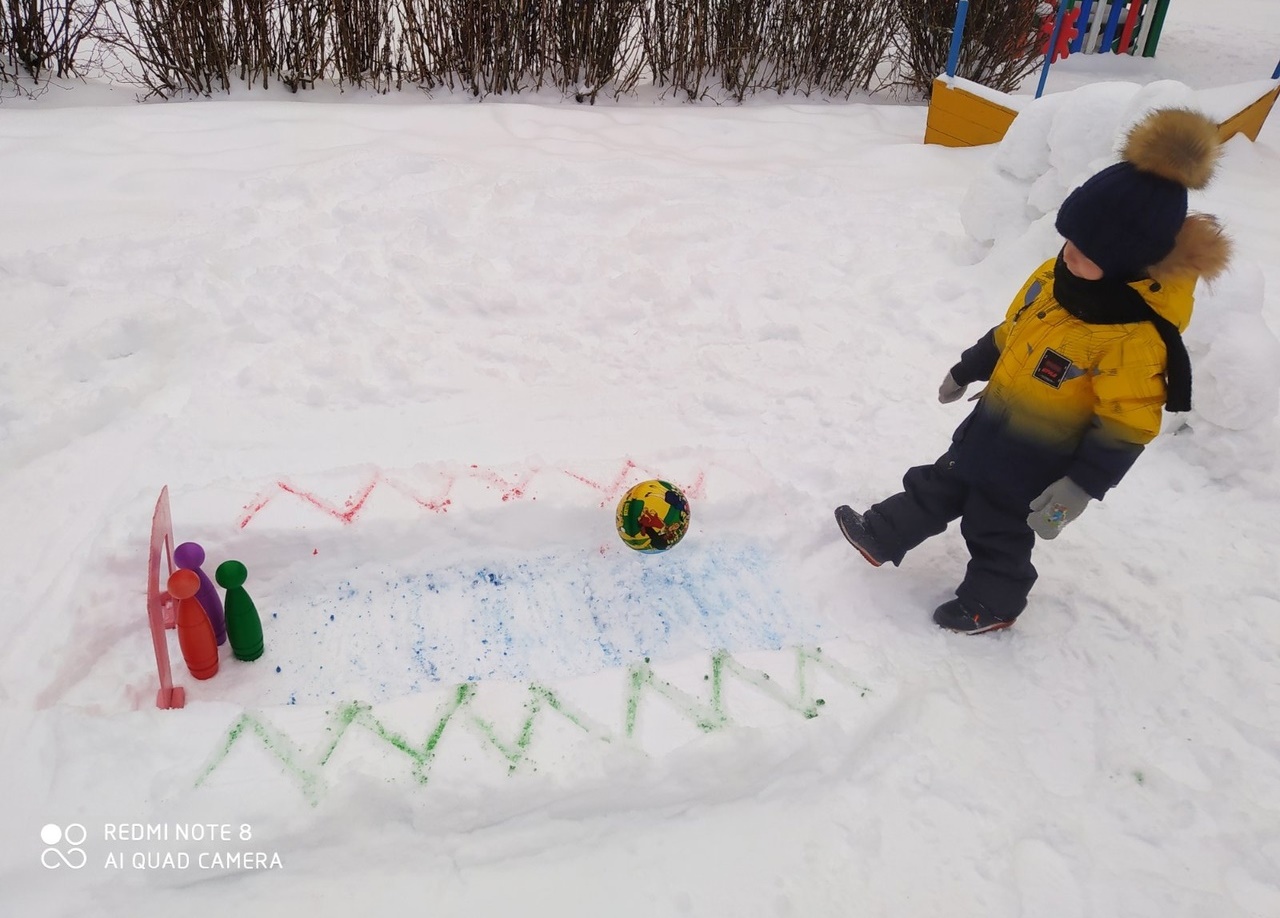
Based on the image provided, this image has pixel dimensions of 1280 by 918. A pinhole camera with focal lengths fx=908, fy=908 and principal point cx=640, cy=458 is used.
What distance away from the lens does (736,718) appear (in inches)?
84.7

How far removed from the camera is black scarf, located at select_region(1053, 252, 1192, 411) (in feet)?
6.31

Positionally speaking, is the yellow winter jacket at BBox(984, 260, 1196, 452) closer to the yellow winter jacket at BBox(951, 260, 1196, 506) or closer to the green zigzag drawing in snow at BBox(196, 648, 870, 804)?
the yellow winter jacket at BBox(951, 260, 1196, 506)

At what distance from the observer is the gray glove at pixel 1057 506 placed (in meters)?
2.07

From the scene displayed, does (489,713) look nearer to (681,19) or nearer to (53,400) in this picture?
(53,400)

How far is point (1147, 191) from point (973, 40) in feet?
17.7

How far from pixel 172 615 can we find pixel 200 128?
3491 mm

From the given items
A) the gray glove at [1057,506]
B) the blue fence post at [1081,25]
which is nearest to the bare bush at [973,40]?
the blue fence post at [1081,25]

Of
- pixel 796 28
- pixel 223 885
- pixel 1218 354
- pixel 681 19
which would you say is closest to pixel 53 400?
pixel 223 885

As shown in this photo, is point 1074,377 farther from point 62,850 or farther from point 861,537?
point 62,850

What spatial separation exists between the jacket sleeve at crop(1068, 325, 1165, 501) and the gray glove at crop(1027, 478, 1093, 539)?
2 centimetres

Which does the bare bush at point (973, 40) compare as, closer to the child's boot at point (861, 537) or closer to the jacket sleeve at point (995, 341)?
the jacket sleeve at point (995, 341)

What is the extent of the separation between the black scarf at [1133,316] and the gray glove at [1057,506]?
26cm

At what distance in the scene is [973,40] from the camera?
6.43 metres

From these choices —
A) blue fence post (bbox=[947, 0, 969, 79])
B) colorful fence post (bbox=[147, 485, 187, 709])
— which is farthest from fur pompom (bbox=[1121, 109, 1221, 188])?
blue fence post (bbox=[947, 0, 969, 79])
